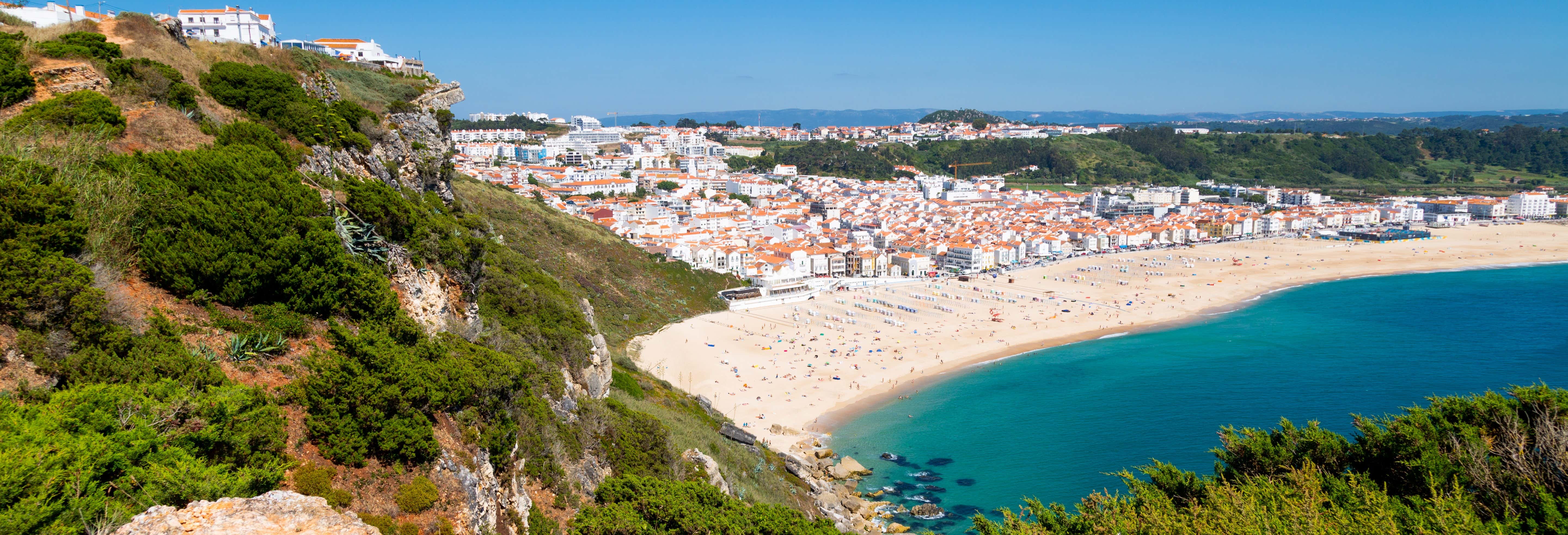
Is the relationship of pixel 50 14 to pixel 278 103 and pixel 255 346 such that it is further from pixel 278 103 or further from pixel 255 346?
pixel 255 346

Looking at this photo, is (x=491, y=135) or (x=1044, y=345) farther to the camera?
(x=491, y=135)

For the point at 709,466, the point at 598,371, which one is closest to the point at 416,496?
the point at 709,466

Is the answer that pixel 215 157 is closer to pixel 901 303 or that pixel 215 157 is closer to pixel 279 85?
pixel 279 85

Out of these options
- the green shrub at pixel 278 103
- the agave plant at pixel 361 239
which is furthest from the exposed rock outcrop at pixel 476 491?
the green shrub at pixel 278 103

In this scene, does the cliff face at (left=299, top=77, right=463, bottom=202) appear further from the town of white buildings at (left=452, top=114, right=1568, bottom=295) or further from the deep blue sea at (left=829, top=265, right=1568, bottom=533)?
the town of white buildings at (left=452, top=114, right=1568, bottom=295)

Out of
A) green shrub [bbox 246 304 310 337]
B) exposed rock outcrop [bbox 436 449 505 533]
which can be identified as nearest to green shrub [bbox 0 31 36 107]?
green shrub [bbox 246 304 310 337]

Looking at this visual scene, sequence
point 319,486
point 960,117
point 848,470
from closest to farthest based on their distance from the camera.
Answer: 1. point 319,486
2. point 848,470
3. point 960,117
